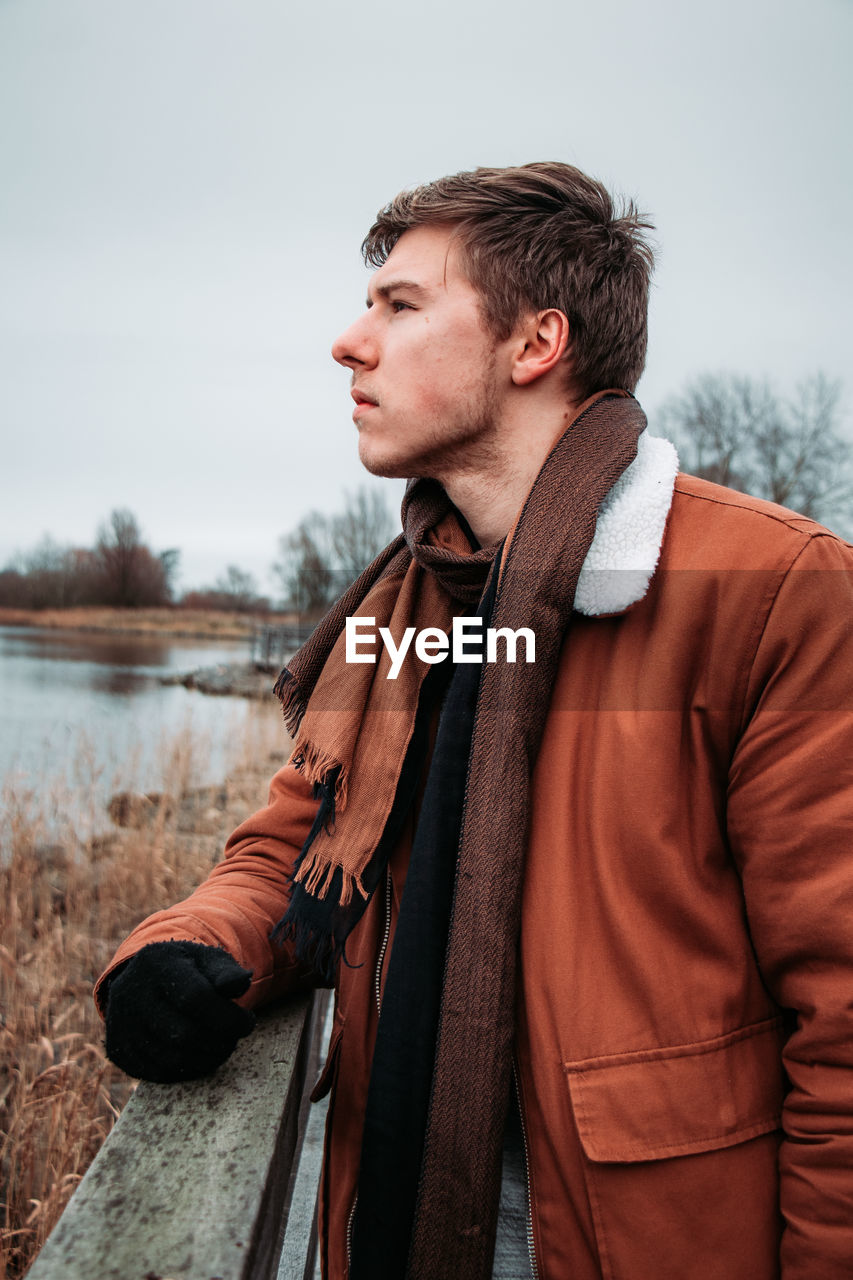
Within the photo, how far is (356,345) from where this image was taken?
172 cm

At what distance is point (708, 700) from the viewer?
1.18 m

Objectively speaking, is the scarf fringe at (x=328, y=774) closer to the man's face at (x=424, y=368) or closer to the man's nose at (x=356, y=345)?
the man's face at (x=424, y=368)

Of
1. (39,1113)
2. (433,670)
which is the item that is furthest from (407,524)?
(39,1113)

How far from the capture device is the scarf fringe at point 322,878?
1366mm

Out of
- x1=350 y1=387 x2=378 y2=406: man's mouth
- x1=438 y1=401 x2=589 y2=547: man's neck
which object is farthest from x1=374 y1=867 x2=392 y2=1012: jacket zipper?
x1=350 y1=387 x2=378 y2=406: man's mouth

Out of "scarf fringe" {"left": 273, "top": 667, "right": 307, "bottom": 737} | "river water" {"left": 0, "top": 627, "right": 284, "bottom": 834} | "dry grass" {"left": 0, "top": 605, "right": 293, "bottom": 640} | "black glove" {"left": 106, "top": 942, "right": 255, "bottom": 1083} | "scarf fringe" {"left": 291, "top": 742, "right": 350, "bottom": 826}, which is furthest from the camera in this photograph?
"dry grass" {"left": 0, "top": 605, "right": 293, "bottom": 640}

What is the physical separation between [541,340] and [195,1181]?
1661 millimetres

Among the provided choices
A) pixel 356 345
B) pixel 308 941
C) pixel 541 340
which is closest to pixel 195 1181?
pixel 308 941

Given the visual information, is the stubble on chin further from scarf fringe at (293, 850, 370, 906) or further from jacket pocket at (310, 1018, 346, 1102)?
jacket pocket at (310, 1018, 346, 1102)

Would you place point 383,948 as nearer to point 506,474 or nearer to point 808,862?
point 808,862

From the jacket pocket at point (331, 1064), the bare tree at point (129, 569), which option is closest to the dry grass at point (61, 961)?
the jacket pocket at point (331, 1064)

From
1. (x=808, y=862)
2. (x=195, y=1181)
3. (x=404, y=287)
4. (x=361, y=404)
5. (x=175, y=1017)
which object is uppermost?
(x=404, y=287)

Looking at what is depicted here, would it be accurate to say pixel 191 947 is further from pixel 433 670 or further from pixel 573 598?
pixel 573 598

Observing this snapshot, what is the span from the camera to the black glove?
1182 mm
